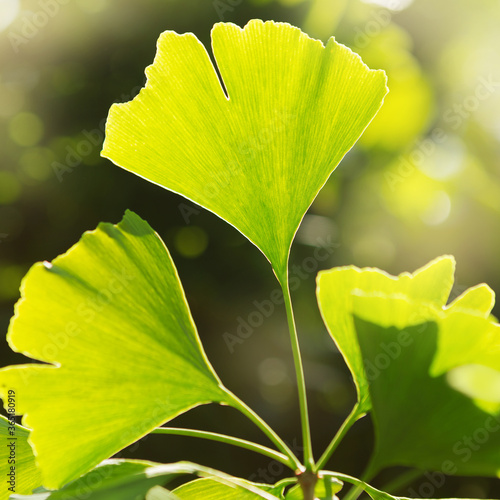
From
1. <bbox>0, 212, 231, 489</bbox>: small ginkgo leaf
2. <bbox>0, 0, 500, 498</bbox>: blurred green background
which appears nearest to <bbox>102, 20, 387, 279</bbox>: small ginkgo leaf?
<bbox>0, 212, 231, 489</bbox>: small ginkgo leaf

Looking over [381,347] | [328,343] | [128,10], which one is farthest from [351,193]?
[381,347]

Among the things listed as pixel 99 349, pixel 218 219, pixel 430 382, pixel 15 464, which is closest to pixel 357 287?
pixel 430 382

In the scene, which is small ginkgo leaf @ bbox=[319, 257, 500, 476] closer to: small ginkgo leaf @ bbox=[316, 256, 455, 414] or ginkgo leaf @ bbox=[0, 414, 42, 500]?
small ginkgo leaf @ bbox=[316, 256, 455, 414]

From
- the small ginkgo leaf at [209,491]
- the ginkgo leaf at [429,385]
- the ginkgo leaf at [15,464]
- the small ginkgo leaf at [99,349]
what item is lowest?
the ginkgo leaf at [15,464]

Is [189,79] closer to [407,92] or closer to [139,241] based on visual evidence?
[139,241]

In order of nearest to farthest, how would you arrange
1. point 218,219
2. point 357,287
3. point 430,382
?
point 430,382 < point 357,287 < point 218,219

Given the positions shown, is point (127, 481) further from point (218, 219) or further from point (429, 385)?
point (218, 219)

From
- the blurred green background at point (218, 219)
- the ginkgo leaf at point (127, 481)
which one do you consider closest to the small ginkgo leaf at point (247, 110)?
the ginkgo leaf at point (127, 481)

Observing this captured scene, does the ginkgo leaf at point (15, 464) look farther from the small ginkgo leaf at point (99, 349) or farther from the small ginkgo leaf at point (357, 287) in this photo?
the small ginkgo leaf at point (357, 287)
